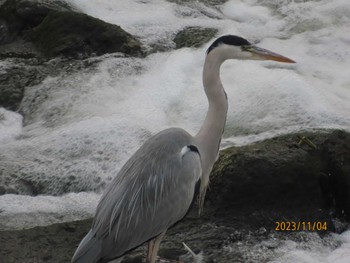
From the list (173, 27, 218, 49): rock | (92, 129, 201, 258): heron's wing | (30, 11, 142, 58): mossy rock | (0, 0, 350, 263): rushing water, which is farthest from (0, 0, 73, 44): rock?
(92, 129, 201, 258): heron's wing

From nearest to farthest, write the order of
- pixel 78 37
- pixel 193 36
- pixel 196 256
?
1. pixel 196 256
2. pixel 78 37
3. pixel 193 36

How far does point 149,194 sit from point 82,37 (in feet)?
10.3

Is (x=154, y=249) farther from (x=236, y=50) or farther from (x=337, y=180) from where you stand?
(x=337, y=180)

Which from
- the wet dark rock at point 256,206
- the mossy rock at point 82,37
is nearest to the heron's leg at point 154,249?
the wet dark rock at point 256,206

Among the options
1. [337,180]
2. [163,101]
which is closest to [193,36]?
[163,101]

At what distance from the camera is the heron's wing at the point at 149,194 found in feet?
10.8

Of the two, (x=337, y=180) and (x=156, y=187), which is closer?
(x=156, y=187)

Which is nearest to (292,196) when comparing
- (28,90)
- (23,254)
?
(23,254)

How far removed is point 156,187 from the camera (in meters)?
3.43

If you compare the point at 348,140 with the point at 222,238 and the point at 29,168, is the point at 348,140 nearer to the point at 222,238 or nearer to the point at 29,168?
the point at 222,238

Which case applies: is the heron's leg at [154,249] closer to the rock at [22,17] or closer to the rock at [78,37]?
the rock at [78,37]

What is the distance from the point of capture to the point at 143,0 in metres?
7.89

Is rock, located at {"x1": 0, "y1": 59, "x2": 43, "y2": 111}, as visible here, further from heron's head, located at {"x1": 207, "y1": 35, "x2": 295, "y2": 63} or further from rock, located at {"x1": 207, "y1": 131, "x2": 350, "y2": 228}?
heron's head, located at {"x1": 207, "y1": 35, "x2": 295, "y2": 63}

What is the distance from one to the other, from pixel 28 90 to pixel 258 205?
2629 mm
